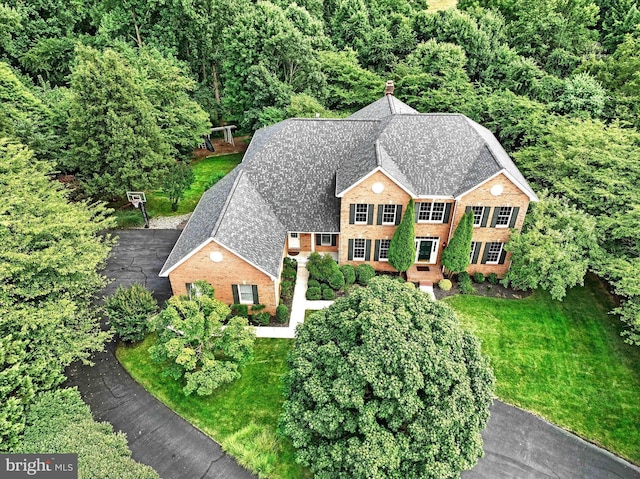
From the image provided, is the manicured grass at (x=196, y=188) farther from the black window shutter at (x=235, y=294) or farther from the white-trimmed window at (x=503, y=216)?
the white-trimmed window at (x=503, y=216)

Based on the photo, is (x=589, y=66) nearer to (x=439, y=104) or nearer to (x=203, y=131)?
(x=439, y=104)

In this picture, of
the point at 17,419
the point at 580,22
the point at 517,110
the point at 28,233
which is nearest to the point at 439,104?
the point at 517,110

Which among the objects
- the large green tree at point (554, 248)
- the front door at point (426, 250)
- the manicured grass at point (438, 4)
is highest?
the manicured grass at point (438, 4)

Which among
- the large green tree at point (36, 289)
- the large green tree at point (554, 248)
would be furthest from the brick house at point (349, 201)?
the large green tree at point (36, 289)

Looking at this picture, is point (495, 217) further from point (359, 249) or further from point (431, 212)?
point (359, 249)

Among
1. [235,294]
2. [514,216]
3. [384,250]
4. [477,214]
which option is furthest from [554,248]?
[235,294]

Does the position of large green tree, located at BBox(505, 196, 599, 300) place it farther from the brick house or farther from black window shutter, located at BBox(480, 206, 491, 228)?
black window shutter, located at BBox(480, 206, 491, 228)
